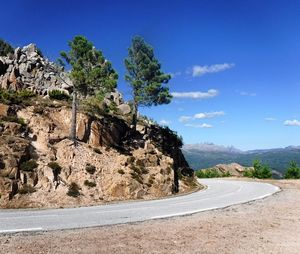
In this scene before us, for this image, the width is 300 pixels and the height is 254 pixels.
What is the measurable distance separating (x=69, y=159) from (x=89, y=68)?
27.6 feet

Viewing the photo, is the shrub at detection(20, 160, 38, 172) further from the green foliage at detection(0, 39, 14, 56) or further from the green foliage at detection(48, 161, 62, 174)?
the green foliage at detection(0, 39, 14, 56)

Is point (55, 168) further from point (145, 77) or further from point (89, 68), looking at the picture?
point (145, 77)

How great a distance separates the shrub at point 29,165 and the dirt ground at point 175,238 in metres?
12.5

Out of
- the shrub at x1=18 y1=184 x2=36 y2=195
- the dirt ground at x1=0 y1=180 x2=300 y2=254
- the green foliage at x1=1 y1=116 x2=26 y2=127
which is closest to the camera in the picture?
the dirt ground at x1=0 y1=180 x2=300 y2=254

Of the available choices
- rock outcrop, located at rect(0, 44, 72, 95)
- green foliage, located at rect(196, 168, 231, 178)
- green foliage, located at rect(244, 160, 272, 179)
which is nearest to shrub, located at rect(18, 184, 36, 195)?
rock outcrop, located at rect(0, 44, 72, 95)

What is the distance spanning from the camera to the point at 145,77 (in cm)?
4297

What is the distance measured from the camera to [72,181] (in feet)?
87.1

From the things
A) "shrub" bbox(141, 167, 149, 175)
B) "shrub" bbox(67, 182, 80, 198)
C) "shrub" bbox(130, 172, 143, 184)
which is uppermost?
"shrub" bbox(141, 167, 149, 175)

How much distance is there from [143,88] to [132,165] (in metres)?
12.5

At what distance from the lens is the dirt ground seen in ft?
34.7

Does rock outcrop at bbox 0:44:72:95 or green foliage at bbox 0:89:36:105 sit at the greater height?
rock outcrop at bbox 0:44:72:95

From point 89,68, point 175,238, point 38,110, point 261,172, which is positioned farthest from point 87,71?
point 261,172

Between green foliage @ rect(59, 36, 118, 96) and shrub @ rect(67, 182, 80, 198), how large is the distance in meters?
8.71

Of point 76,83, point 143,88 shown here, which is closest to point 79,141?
point 76,83
